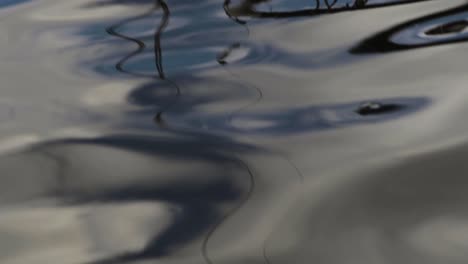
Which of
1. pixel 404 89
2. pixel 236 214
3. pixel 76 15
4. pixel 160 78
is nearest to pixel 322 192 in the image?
pixel 236 214

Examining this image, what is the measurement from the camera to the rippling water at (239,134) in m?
0.89

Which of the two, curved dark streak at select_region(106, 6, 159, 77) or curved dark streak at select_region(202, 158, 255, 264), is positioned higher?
curved dark streak at select_region(106, 6, 159, 77)

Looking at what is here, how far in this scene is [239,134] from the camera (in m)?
1.14

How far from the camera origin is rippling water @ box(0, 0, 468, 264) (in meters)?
0.89

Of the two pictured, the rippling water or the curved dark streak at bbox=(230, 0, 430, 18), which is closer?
the rippling water

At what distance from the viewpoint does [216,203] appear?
3.17ft

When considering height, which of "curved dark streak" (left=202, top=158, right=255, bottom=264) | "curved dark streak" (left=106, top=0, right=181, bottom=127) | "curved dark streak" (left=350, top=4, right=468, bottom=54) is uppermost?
"curved dark streak" (left=106, top=0, right=181, bottom=127)

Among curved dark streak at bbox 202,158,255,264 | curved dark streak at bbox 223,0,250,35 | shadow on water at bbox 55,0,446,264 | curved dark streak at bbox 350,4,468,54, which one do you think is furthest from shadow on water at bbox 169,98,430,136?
curved dark streak at bbox 223,0,250,35

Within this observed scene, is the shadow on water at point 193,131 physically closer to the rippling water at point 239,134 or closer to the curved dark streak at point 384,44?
the rippling water at point 239,134

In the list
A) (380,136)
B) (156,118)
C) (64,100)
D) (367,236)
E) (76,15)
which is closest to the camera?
(367,236)

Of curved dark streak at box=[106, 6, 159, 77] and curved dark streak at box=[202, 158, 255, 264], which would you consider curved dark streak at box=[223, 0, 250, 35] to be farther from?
curved dark streak at box=[202, 158, 255, 264]

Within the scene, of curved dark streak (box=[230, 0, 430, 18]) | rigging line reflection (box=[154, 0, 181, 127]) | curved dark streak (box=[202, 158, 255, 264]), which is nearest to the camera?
curved dark streak (box=[202, 158, 255, 264])

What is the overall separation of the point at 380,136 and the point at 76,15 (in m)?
0.88

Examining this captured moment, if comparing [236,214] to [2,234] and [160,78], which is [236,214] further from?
[160,78]
